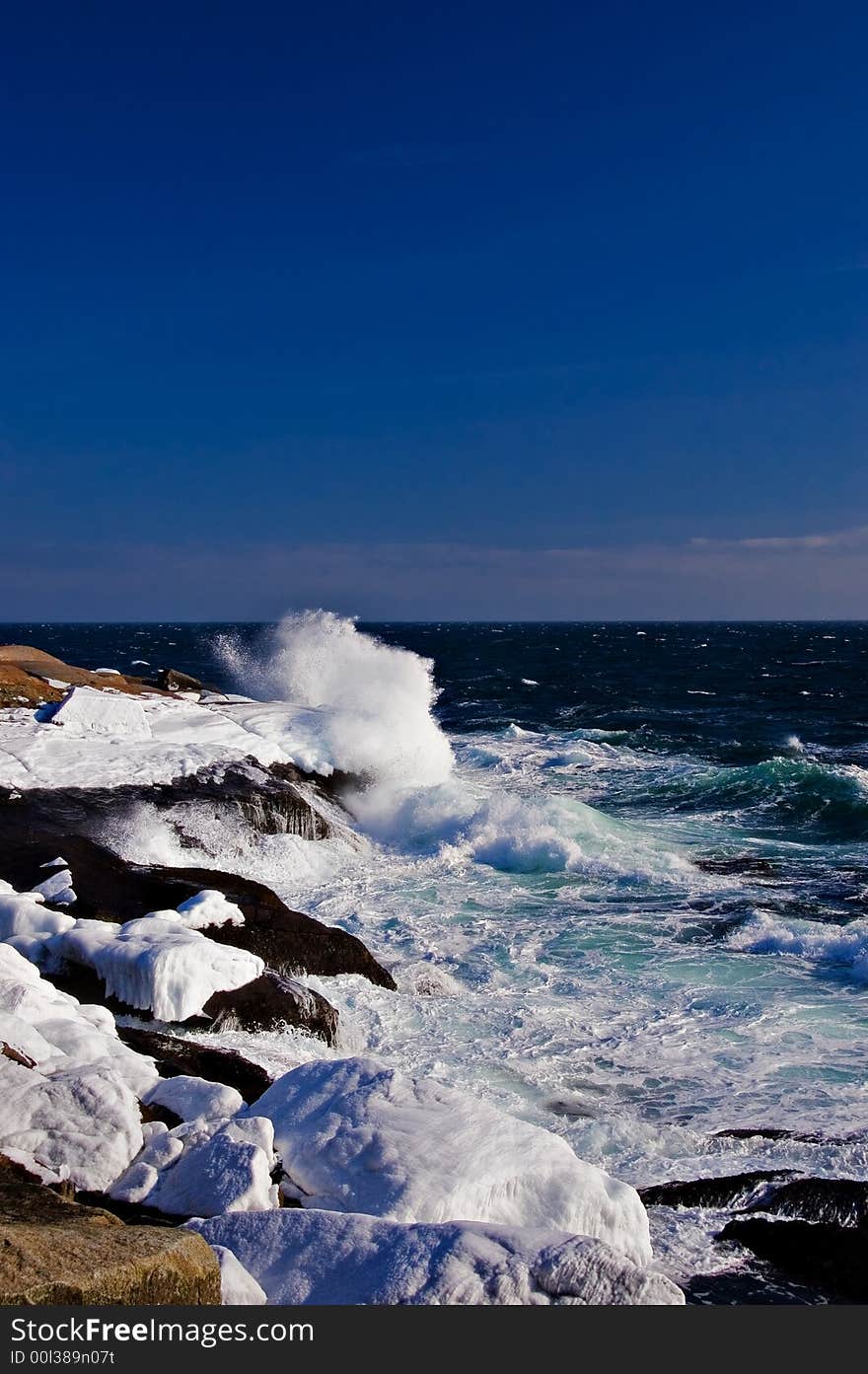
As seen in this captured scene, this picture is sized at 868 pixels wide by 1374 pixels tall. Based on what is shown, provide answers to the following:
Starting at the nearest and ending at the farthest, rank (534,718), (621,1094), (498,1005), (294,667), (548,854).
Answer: (621,1094), (498,1005), (548,854), (294,667), (534,718)

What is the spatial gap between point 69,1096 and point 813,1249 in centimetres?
457

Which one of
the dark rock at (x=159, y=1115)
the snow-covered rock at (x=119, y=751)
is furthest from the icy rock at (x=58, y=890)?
the dark rock at (x=159, y=1115)

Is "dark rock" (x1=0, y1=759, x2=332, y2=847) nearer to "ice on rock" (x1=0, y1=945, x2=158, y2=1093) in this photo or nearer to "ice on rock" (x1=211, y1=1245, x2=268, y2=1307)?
"ice on rock" (x1=0, y1=945, x2=158, y2=1093)

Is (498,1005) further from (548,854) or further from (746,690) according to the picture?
(746,690)

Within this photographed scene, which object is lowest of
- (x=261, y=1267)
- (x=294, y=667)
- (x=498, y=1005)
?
(x=498, y=1005)

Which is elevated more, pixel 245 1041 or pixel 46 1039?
pixel 46 1039

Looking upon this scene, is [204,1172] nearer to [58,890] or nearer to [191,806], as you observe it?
[58,890]

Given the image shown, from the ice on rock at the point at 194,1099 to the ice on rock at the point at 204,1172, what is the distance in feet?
1.13

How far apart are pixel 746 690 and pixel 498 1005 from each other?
41218mm

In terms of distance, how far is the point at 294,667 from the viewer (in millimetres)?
29938

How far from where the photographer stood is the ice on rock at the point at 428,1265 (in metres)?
4.12

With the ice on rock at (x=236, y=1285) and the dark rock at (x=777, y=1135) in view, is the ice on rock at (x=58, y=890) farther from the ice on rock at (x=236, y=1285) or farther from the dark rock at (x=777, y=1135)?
the dark rock at (x=777, y=1135)

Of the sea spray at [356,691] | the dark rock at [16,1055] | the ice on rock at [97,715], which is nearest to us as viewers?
the dark rock at [16,1055]

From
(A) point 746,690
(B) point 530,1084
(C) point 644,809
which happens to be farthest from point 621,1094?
(A) point 746,690
